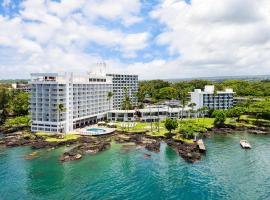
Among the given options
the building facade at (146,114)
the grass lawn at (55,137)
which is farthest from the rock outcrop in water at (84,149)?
the building facade at (146,114)

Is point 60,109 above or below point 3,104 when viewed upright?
above

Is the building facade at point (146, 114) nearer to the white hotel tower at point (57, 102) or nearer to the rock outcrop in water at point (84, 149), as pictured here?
the white hotel tower at point (57, 102)

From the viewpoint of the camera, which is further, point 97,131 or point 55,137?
point 97,131

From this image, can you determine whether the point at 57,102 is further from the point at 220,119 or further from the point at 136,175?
the point at 220,119

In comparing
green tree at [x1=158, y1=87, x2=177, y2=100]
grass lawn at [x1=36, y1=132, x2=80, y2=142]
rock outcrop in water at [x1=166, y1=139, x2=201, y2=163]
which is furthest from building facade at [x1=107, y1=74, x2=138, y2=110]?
rock outcrop in water at [x1=166, y1=139, x2=201, y2=163]

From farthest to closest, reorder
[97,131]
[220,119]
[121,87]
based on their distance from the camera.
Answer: [121,87] → [220,119] → [97,131]

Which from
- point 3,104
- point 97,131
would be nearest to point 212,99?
point 97,131
